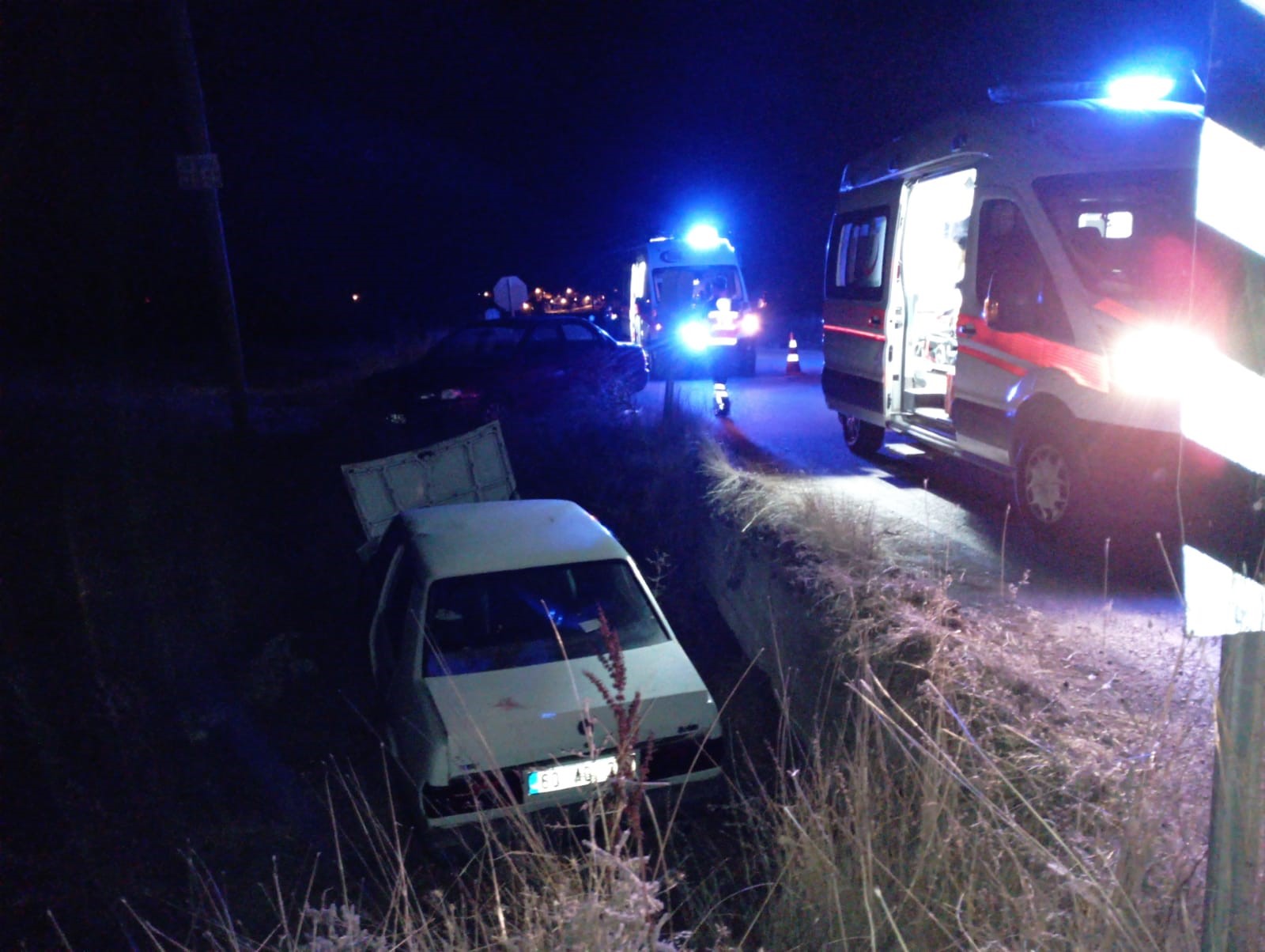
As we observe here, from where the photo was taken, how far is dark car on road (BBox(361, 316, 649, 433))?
530 inches

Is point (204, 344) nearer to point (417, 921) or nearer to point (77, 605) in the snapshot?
point (77, 605)

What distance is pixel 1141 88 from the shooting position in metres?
7.36

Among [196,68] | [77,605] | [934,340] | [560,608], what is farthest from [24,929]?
[196,68]

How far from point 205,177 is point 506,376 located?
14.5ft

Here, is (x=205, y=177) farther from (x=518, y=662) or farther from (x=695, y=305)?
(x=695, y=305)

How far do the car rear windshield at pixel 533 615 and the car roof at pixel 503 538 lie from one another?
0.05m

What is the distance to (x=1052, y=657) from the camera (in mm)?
4469

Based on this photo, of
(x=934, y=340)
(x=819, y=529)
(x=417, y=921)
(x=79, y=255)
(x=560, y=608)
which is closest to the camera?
(x=417, y=921)

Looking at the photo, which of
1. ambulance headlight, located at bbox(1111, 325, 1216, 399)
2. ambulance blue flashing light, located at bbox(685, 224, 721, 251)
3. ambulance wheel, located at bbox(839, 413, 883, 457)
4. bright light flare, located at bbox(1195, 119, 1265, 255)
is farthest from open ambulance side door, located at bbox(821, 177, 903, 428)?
ambulance blue flashing light, located at bbox(685, 224, 721, 251)

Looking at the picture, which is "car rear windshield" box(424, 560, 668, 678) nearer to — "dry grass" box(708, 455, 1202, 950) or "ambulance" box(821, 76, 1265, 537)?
"dry grass" box(708, 455, 1202, 950)

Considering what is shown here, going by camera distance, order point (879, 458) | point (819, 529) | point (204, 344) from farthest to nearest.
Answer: point (204, 344), point (879, 458), point (819, 529)

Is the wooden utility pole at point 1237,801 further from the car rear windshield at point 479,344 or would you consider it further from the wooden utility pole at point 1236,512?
the car rear windshield at point 479,344

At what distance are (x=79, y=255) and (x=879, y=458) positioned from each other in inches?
1051

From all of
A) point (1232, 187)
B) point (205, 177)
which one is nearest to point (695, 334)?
point (205, 177)
